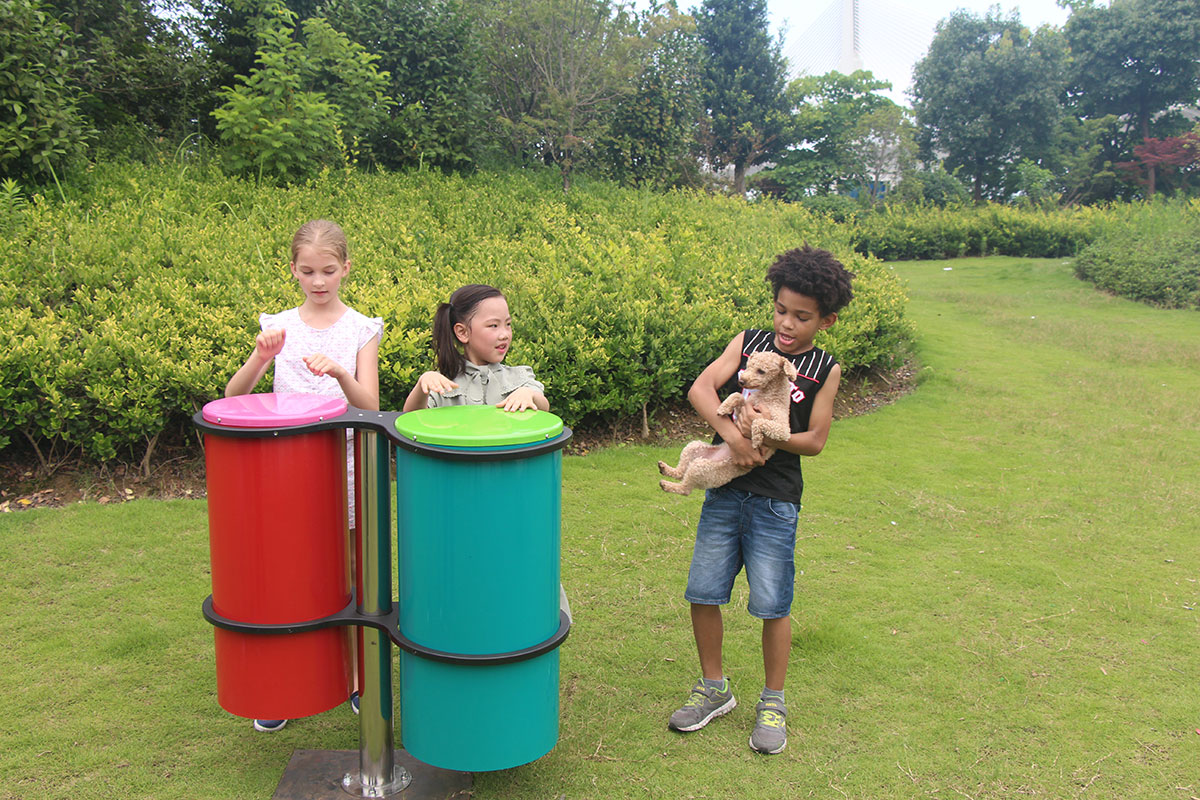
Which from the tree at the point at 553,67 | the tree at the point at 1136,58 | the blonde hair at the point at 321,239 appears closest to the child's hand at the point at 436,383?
the blonde hair at the point at 321,239

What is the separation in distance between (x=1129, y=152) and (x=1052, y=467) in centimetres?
3462

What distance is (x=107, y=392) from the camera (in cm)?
462

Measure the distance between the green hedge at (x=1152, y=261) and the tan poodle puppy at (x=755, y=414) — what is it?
567 inches

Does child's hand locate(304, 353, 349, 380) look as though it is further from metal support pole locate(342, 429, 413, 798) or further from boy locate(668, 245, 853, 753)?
boy locate(668, 245, 853, 753)

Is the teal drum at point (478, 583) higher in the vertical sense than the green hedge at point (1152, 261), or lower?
lower

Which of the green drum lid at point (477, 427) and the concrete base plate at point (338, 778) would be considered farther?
the concrete base plate at point (338, 778)

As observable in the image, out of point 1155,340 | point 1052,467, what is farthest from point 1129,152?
point 1052,467

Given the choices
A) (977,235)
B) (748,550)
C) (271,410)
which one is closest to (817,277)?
(748,550)

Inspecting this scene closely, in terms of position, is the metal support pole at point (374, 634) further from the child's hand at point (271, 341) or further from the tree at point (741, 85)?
the tree at point (741, 85)

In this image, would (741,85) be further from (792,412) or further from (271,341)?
(271,341)

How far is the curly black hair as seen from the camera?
2625 millimetres

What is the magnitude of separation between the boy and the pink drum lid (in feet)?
3.87

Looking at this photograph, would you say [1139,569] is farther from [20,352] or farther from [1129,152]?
[1129,152]

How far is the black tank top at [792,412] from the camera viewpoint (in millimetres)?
2773
